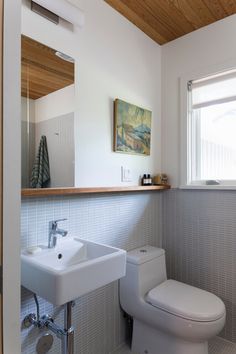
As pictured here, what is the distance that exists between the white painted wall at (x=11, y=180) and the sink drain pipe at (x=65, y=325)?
54 centimetres

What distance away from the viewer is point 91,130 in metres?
1.56

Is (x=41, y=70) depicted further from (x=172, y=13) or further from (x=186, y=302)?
(x=186, y=302)

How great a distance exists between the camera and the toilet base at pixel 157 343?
1.43m

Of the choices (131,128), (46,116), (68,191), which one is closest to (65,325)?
(68,191)

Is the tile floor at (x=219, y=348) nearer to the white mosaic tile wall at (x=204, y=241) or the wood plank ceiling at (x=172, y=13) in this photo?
the white mosaic tile wall at (x=204, y=241)

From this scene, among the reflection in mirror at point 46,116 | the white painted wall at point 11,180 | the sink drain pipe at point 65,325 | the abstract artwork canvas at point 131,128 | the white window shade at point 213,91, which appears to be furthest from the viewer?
the white window shade at point 213,91

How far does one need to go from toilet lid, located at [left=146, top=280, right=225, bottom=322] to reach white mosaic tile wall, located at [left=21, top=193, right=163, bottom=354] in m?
0.34

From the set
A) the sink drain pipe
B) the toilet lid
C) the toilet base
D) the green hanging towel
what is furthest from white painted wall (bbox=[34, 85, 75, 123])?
the toilet base

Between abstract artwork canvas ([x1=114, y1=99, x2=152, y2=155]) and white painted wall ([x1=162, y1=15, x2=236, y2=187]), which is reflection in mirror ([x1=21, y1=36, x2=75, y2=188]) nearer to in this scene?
abstract artwork canvas ([x1=114, y1=99, x2=152, y2=155])

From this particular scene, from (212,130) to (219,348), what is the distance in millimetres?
1661

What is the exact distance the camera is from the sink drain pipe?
1.15 metres

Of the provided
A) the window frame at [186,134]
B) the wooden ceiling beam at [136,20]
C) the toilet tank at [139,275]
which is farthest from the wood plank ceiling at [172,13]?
the toilet tank at [139,275]

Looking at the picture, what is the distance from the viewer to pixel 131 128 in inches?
72.9

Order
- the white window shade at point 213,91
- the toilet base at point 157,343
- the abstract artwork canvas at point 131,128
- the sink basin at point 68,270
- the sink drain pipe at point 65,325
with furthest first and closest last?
the white window shade at point 213,91 → the abstract artwork canvas at point 131,128 → the toilet base at point 157,343 → the sink drain pipe at point 65,325 → the sink basin at point 68,270
